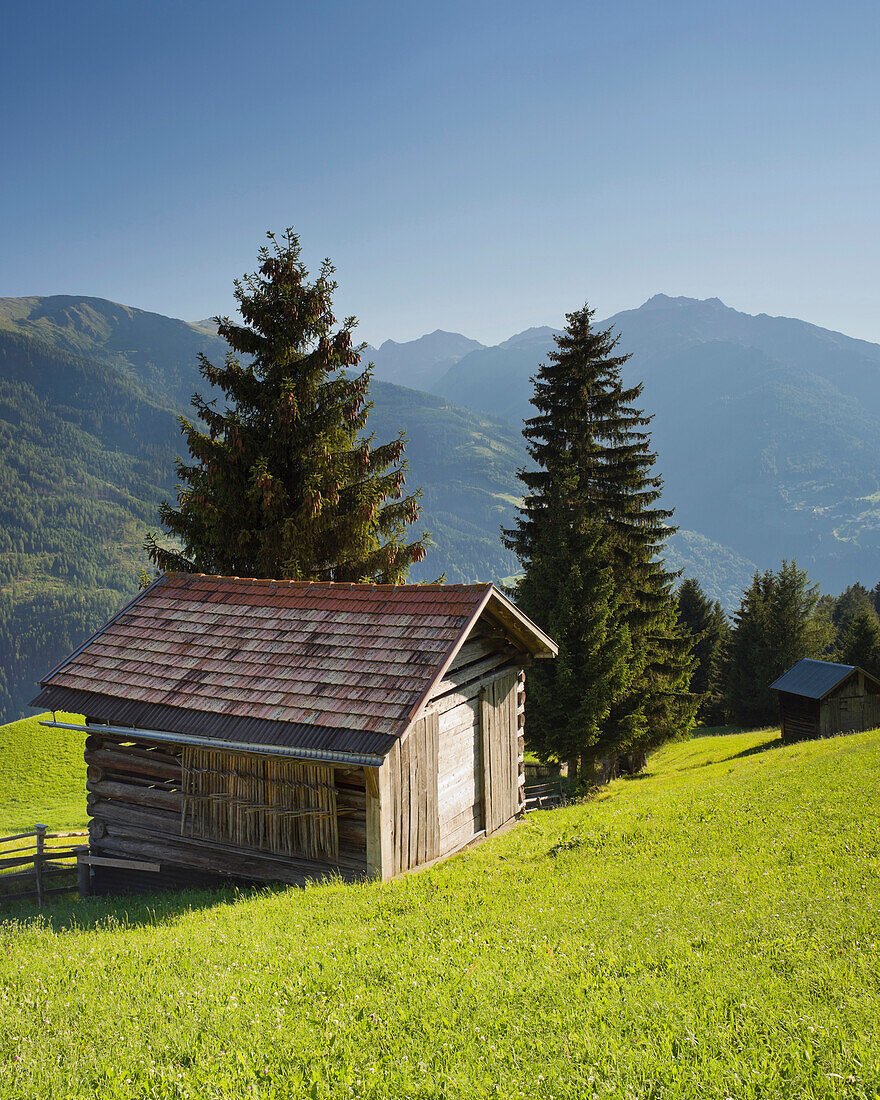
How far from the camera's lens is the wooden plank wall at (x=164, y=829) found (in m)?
11.9

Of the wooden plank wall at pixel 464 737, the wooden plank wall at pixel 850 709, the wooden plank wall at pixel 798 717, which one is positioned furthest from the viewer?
the wooden plank wall at pixel 798 717

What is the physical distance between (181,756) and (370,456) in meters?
11.7

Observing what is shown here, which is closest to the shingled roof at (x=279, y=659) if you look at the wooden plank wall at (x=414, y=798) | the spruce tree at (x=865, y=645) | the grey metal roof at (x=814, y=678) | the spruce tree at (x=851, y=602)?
the wooden plank wall at (x=414, y=798)

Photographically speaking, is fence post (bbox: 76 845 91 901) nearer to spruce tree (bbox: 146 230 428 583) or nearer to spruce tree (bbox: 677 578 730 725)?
spruce tree (bbox: 146 230 428 583)

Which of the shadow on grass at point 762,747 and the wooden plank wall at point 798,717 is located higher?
the wooden plank wall at point 798,717

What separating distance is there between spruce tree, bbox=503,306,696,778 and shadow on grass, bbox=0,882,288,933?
15628mm

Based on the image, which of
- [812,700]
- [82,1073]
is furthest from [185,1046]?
[812,700]

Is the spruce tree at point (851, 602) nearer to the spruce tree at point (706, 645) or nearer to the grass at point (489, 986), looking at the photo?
the spruce tree at point (706, 645)

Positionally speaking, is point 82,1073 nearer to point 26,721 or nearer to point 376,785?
point 376,785

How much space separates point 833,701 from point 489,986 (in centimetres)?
3630

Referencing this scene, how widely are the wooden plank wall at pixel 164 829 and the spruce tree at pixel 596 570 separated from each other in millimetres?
14889

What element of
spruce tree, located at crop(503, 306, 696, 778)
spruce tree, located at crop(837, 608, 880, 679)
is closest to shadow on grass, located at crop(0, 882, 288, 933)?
spruce tree, located at crop(503, 306, 696, 778)

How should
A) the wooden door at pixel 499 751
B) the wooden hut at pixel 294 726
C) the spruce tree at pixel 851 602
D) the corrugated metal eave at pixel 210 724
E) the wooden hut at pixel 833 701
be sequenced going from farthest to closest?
the spruce tree at pixel 851 602 → the wooden hut at pixel 833 701 → the wooden door at pixel 499 751 → the wooden hut at pixel 294 726 → the corrugated metal eave at pixel 210 724

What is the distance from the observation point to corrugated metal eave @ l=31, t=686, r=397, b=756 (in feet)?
35.9
